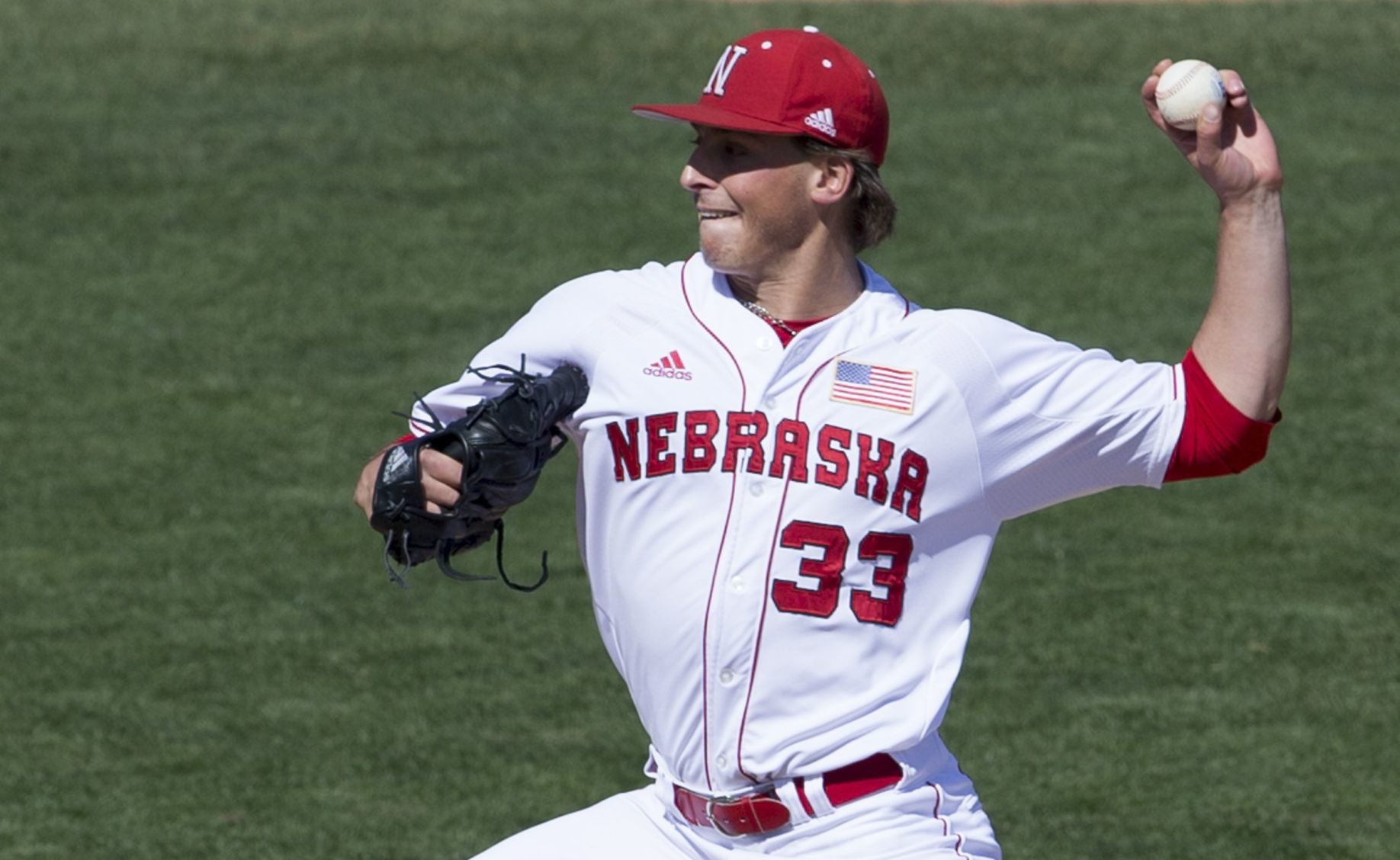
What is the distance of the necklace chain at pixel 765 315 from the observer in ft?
12.6

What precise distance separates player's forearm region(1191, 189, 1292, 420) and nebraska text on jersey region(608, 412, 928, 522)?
1.74 ft

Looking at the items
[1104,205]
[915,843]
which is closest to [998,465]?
[915,843]

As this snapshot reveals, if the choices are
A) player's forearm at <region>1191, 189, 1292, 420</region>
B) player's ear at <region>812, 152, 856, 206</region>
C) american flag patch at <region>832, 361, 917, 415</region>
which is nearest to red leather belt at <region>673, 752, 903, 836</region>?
american flag patch at <region>832, 361, 917, 415</region>

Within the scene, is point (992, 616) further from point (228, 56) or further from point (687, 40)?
point (228, 56)

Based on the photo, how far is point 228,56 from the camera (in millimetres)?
14062

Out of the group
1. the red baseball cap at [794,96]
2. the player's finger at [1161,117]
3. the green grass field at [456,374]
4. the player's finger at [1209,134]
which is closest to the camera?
the player's finger at [1209,134]

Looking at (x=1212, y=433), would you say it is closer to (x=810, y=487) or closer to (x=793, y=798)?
(x=810, y=487)

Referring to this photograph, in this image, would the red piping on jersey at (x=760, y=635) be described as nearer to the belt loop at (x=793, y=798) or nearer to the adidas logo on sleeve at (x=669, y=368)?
the belt loop at (x=793, y=798)

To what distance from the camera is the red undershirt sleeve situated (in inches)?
144

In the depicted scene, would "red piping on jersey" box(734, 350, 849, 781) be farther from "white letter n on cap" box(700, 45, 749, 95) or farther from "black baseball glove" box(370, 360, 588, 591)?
"white letter n on cap" box(700, 45, 749, 95)

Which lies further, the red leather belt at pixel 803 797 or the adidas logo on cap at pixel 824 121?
the adidas logo on cap at pixel 824 121

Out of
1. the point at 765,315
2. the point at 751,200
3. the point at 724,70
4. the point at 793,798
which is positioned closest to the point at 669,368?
the point at 765,315

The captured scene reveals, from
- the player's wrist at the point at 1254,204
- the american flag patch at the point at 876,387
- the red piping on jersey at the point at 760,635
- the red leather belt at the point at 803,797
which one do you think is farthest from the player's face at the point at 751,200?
the red leather belt at the point at 803,797

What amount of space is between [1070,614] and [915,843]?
4110mm
